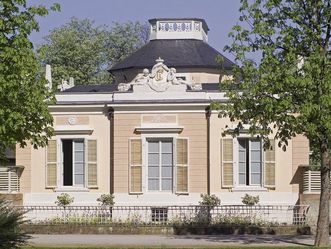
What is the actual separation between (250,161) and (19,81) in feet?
50.5

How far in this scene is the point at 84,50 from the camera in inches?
2803

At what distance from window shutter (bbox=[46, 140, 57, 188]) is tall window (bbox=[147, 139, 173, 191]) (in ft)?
12.0

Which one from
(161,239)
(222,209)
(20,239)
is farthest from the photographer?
(222,209)

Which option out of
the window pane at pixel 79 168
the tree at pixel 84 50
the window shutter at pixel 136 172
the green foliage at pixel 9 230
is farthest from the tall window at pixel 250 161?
the tree at pixel 84 50

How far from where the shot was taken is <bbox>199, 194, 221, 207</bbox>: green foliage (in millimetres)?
36781

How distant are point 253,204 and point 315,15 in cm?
1184

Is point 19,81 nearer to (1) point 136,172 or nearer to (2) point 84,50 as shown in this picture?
(1) point 136,172

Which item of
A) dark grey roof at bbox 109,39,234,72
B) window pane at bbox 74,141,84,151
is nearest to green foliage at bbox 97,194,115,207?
window pane at bbox 74,141,84,151

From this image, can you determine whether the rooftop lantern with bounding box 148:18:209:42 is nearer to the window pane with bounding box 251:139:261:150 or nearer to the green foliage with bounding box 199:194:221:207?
the window pane with bounding box 251:139:261:150

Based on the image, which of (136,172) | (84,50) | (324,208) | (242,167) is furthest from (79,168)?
(84,50)

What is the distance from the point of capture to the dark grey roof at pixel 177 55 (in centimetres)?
4772

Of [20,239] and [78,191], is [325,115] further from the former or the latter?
[78,191]

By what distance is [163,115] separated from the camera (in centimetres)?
3828

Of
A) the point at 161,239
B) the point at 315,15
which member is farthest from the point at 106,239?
the point at 315,15
